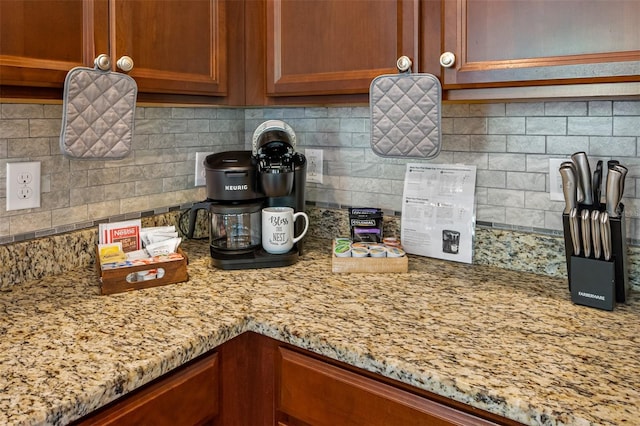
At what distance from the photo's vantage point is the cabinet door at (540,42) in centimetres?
98

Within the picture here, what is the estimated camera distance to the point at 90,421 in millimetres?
833

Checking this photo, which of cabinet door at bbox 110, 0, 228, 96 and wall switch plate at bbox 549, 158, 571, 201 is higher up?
cabinet door at bbox 110, 0, 228, 96

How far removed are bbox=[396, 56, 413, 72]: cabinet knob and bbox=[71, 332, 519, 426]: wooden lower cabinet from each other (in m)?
0.66

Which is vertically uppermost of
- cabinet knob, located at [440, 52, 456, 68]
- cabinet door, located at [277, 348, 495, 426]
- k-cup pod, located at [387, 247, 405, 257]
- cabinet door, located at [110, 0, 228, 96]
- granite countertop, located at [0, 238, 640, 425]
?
cabinet door, located at [110, 0, 228, 96]

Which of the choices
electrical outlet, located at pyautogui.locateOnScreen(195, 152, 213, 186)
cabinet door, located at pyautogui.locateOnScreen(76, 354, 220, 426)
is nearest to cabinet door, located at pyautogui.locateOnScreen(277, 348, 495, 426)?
cabinet door, located at pyautogui.locateOnScreen(76, 354, 220, 426)

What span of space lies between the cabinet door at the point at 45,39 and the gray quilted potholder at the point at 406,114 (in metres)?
0.63

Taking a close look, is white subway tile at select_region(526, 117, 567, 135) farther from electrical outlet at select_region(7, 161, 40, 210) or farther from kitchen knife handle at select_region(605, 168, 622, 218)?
electrical outlet at select_region(7, 161, 40, 210)

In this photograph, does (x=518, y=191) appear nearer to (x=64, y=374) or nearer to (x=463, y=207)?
(x=463, y=207)

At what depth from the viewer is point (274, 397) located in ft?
3.67

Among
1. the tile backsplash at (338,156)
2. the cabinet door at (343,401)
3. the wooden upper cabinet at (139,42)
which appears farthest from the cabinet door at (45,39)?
the cabinet door at (343,401)

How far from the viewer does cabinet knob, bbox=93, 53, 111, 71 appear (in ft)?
3.65

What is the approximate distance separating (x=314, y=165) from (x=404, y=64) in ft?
Result: 2.13

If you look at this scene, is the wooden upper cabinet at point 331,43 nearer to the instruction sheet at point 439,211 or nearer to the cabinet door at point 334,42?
the cabinet door at point 334,42

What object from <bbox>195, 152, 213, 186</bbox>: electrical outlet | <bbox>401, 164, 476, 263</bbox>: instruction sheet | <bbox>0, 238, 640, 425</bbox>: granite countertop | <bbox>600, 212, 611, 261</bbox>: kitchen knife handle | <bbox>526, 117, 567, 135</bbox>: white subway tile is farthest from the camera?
<bbox>195, 152, 213, 186</bbox>: electrical outlet
